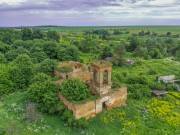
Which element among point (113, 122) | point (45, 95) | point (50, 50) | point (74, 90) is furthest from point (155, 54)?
point (45, 95)

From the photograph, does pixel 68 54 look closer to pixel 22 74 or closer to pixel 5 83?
pixel 22 74

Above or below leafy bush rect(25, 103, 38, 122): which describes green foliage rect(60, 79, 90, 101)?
above

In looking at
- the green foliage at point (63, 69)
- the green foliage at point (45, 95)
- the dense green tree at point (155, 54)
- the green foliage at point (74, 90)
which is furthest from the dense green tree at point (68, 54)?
the dense green tree at point (155, 54)

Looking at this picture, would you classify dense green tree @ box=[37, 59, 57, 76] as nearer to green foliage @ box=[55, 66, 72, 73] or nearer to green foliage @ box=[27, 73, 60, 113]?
green foliage @ box=[55, 66, 72, 73]

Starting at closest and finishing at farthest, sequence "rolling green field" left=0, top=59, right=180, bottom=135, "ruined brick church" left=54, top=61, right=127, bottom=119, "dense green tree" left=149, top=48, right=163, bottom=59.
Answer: "rolling green field" left=0, top=59, right=180, bottom=135 < "ruined brick church" left=54, top=61, right=127, bottom=119 < "dense green tree" left=149, top=48, right=163, bottom=59

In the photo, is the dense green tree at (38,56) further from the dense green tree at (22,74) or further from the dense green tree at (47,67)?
the dense green tree at (22,74)

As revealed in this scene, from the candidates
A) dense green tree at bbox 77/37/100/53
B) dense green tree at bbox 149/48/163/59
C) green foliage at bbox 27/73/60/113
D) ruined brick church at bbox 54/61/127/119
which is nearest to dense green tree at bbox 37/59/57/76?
green foliage at bbox 27/73/60/113

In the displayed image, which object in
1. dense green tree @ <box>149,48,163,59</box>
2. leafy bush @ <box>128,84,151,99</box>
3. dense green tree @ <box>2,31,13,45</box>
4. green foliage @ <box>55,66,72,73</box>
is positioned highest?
dense green tree @ <box>2,31,13,45</box>
